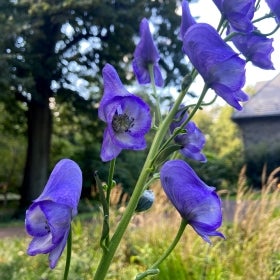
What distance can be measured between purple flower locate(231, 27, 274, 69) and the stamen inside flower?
31cm

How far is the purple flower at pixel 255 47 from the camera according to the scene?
3.57 ft

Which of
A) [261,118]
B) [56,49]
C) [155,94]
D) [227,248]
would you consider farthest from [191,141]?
[261,118]

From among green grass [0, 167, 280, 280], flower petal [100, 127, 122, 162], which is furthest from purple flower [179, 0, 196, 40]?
green grass [0, 167, 280, 280]

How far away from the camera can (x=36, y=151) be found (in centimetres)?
1800

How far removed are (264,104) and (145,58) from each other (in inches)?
1180

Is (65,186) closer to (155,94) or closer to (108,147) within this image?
(108,147)

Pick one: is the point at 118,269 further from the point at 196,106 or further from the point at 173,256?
the point at 196,106

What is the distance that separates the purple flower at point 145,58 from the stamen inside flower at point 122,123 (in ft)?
1.04

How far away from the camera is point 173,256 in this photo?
3322 mm

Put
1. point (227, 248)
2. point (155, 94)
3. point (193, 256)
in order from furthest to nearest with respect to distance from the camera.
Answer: point (227, 248), point (193, 256), point (155, 94)

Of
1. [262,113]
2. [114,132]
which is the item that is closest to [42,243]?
[114,132]

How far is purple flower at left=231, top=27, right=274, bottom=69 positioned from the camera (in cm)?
109

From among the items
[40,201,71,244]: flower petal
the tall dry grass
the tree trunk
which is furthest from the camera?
the tree trunk

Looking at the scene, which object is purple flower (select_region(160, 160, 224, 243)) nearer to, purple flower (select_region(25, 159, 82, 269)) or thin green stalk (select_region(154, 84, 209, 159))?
thin green stalk (select_region(154, 84, 209, 159))
